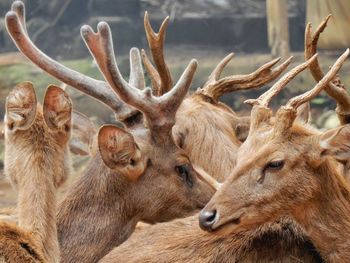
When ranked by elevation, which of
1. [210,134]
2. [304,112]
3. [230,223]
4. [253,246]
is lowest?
[253,246]

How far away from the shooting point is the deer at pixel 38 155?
5160 millimetres

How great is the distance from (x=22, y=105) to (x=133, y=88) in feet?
2.48

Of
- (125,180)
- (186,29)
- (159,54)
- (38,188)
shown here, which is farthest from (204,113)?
(186,29)

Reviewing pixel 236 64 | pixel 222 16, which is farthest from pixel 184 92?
pixel 222 16

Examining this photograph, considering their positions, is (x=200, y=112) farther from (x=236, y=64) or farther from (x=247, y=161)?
(x=236, y=64)

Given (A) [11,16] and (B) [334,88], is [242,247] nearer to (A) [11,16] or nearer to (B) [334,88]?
(B) [334,88]

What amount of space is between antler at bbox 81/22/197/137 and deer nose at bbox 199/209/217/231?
1.02m

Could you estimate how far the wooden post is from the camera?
1656 cm

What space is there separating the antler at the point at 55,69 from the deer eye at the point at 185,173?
479 millimetres

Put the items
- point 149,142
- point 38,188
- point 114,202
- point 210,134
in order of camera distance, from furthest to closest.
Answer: point 210,134 < point 149,142 < point 114,202 < point 38,188

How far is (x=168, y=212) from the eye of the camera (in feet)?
19.5

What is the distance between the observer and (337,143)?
513 centimetres

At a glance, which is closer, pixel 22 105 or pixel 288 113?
pixel 288 113

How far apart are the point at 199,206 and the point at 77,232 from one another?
32.3 inches
